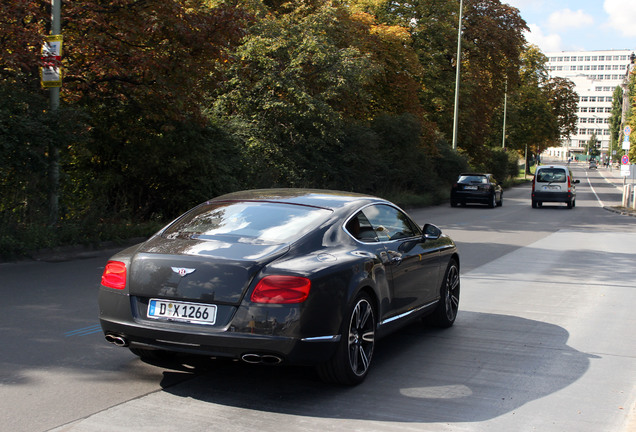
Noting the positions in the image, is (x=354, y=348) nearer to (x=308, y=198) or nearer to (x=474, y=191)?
(x=308, y=198)

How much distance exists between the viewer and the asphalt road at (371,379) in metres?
4.69

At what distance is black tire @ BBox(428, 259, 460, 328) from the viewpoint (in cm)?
765

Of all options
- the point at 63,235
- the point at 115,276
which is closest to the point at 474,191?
the point at 63,235

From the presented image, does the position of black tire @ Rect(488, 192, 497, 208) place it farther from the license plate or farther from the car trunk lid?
the license plate

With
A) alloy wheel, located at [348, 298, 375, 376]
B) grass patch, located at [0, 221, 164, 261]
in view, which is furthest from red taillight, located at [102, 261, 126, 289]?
grass patch, located at [0, 221, 164, 261]

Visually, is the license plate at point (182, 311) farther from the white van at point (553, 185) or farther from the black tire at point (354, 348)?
the white van at point (553, 185)

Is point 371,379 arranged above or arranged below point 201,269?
below

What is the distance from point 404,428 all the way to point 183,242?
214 cm

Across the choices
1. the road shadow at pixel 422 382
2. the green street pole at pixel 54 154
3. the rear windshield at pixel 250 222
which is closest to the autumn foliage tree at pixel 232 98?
the green street pole at pixel 54 154

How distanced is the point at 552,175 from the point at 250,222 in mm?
31256

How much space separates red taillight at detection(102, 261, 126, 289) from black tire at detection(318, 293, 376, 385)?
1.58m

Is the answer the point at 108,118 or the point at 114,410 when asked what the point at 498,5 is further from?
the point at 114,410

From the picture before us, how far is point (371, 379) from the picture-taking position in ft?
18.8

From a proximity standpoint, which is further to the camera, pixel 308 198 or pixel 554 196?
pixel 554 196
